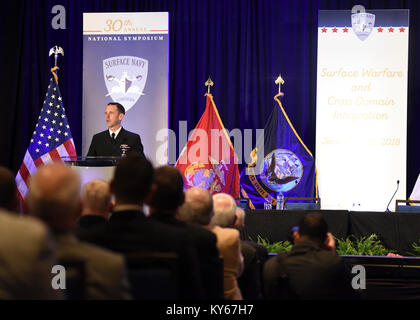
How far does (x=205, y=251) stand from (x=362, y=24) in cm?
652

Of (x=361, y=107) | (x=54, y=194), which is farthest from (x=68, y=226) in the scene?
(x=361, y=107)

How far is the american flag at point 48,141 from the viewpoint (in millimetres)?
7293

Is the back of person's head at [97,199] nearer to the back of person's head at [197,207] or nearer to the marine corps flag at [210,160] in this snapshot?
the back of person's head at [197,207]

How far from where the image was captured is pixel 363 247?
520cm

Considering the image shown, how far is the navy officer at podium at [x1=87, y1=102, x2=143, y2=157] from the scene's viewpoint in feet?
18.1

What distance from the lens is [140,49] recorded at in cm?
779

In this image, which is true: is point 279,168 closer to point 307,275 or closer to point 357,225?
point 357,225

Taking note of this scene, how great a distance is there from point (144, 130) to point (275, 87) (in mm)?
2146

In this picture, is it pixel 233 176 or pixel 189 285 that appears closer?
pixel 189 285

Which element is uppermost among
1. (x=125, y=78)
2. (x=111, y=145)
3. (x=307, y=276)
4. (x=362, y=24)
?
(x=362, y=24)

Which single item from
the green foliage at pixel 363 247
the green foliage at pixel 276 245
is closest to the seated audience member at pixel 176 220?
the green foliage at pixel 276 245
